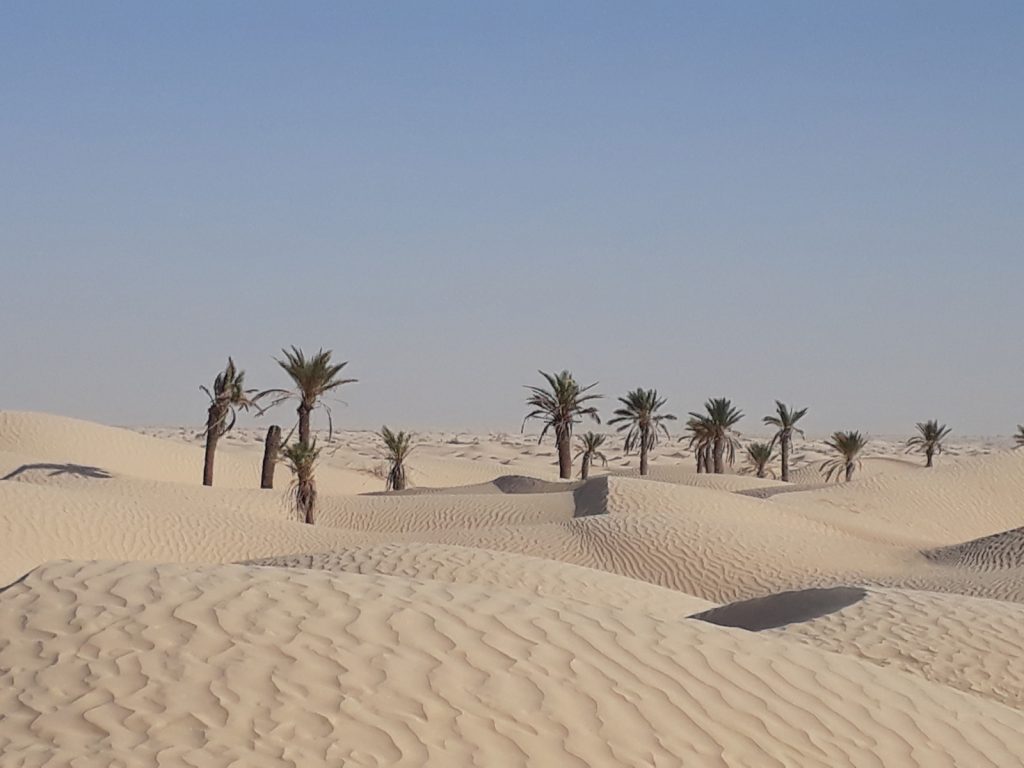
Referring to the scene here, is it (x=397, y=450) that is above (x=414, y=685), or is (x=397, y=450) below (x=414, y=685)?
above

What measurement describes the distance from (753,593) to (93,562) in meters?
15.7

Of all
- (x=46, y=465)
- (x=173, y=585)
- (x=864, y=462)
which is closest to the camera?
(x=173, y=585)

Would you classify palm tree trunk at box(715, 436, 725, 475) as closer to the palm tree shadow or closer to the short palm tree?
the short palm tree

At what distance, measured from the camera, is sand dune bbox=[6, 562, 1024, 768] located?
5770 mm

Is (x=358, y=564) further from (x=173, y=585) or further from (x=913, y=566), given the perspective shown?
(x=913, y=566)

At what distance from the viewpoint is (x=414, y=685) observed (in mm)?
6355

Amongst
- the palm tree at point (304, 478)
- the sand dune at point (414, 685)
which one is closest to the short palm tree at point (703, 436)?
the palm tree at point (304, 478)

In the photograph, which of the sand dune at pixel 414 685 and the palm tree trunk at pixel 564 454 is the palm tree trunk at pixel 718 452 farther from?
the sand dune at pixel 414 685

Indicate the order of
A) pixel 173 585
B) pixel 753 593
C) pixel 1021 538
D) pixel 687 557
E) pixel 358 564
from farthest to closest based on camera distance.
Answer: pixel 1021 538
pixel 687 557
pixel 753 593
pixel 358 564
pixel 173 585

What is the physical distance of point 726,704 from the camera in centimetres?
671

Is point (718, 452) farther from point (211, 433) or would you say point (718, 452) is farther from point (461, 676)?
point (461, 676)

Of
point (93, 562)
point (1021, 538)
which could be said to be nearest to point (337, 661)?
point (93, 562)

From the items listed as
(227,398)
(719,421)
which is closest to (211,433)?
(227,398)

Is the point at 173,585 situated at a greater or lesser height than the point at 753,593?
greater
